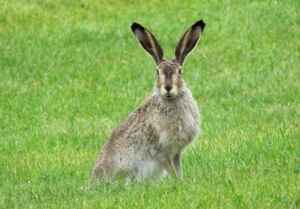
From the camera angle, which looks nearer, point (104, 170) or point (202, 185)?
point (202, 185)

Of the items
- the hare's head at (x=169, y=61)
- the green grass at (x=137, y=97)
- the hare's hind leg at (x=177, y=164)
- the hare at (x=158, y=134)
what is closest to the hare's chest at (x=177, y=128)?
the hare at (x=158, y=134)

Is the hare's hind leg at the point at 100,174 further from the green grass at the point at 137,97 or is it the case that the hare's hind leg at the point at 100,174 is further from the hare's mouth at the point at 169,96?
the hare's mouth at the point at 169,96

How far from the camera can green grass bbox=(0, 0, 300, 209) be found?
359 inches

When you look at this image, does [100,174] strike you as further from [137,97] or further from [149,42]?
[137,97]

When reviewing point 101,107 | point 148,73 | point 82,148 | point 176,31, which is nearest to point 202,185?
point 82,148

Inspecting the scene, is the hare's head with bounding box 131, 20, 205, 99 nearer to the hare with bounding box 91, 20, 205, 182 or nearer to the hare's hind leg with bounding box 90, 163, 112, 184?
the hare with bounding box 91, 20, 205, 182

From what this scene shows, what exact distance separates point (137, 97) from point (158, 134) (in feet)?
25.0

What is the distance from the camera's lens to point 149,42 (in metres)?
10.1

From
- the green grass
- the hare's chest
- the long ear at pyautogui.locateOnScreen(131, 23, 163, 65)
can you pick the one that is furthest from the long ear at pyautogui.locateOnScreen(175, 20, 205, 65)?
the green grass

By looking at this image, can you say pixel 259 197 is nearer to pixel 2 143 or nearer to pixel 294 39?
pixel 2 143

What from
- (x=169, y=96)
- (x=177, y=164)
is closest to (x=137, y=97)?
(x=177, y=164)

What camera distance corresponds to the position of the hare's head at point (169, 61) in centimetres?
966

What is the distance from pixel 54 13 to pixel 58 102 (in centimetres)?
876

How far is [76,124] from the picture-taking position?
1556 cm
